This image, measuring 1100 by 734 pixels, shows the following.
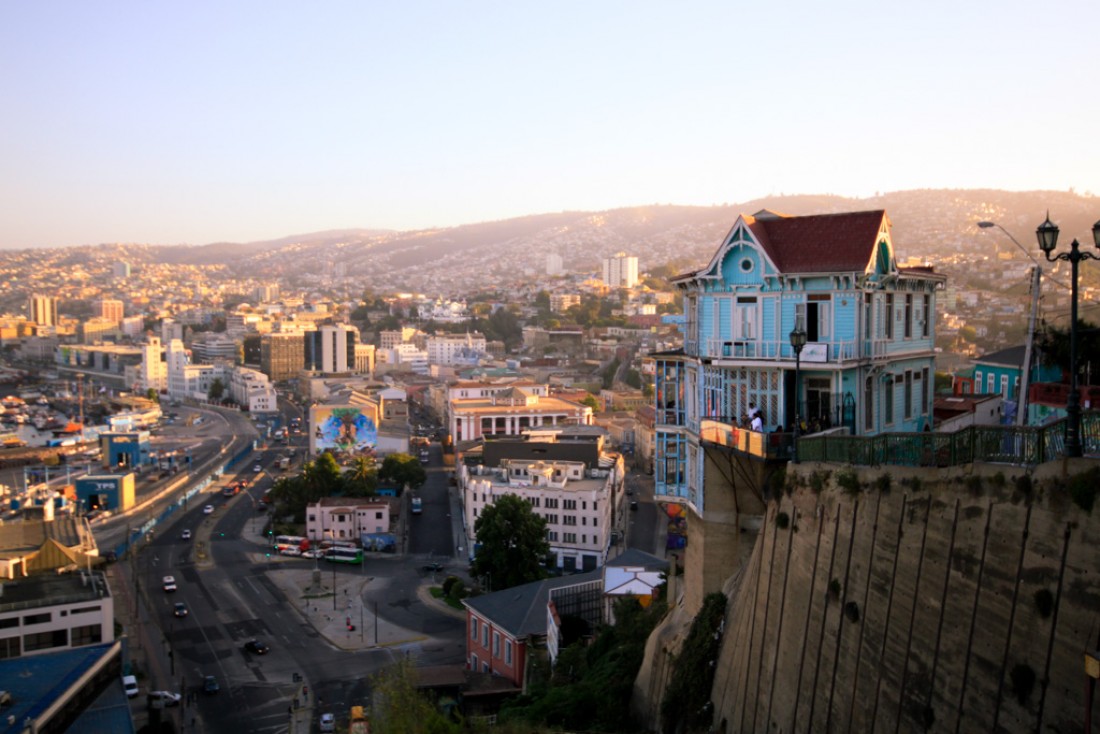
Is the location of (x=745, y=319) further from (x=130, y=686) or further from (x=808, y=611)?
(x=130, y=686)

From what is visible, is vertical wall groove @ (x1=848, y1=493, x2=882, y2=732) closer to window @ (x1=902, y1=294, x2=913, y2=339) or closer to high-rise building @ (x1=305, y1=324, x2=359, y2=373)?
window @ (x1=902, y1=294, x2=913, y2=339)

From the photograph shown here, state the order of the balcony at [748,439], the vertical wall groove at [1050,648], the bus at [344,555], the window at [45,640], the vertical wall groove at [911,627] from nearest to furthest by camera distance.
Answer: the vertical wall groove at [1050,648] → the vertical wall groove at [911,627] → the balcony at [748,439] → the window at [45,640] → the bus at [344,555]

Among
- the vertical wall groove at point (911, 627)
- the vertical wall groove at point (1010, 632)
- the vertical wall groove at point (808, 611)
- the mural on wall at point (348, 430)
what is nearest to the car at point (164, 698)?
the vertical wall groove at point (808, 611)

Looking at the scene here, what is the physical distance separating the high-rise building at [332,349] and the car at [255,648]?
9045 cm

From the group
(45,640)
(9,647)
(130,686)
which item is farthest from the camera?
(130,686)

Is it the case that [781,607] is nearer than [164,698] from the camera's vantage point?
Yes

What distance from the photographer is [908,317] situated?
14570mm

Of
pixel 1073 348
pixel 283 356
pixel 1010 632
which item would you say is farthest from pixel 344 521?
pixel 283 356

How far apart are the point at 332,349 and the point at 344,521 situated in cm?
7850

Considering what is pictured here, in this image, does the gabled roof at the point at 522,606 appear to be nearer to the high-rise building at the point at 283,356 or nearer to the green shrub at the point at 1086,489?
the green shrub at the point at 1086,489

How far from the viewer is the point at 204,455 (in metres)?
71.9

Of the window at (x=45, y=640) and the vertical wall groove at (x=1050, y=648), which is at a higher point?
the vertical wall groove at (x=1050, y=648)

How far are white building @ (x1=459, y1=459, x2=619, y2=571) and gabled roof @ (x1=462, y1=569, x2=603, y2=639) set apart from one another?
37.3 ft

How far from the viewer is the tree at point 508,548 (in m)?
34.5
